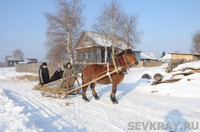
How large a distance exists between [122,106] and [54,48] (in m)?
22.7

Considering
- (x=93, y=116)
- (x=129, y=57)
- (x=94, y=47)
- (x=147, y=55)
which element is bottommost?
(x=93, y=116)

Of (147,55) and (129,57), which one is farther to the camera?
(147,55)

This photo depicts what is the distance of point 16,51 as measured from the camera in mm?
125750

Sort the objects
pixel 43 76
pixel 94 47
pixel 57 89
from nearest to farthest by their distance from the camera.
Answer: pixel 57 89, pixel 43 76, pixel 94 47

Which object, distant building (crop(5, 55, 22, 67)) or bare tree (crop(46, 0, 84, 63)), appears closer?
bare tree (crop(46, 0, 84, 63))

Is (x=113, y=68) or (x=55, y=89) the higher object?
(x=113, y=68)

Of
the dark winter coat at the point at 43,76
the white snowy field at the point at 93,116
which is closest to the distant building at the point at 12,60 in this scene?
the dark winter coat at the point at 43,76

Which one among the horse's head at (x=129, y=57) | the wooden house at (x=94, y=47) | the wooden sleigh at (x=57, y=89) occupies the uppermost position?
the wooden house at (x=94, y=47)

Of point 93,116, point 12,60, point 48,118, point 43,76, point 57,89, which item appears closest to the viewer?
point 48,118

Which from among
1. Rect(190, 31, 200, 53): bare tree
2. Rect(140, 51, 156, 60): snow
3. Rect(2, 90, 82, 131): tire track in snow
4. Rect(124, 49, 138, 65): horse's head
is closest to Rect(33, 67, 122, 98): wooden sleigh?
Rect(124, 49, 138, 65): horse's head

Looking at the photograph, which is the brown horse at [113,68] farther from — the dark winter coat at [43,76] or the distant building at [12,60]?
the distant building at [12,60]

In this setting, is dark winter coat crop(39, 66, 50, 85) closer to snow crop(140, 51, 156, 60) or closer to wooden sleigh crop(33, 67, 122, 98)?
wooden sleigh crop(33, 67, 122, 98)

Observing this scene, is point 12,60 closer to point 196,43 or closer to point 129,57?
point 196,43

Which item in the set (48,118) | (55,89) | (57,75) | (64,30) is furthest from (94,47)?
(48,118)
